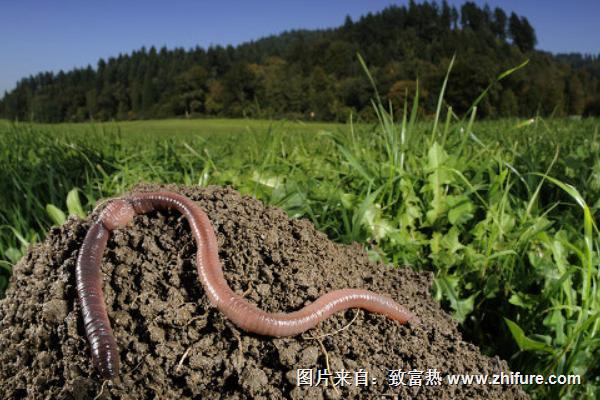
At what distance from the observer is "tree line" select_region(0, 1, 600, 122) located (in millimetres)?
62469

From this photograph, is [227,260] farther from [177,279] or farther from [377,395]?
[377,395]

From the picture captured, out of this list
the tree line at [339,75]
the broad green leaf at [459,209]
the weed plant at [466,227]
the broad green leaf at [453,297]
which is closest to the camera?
the weed plant at [466,227]

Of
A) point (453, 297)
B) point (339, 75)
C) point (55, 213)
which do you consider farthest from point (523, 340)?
point (339, 75)

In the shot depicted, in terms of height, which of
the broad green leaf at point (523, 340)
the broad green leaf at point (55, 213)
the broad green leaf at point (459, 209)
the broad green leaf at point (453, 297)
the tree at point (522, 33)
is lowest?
the broad green leaf at point (523, 340)

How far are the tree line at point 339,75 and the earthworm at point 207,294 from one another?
4120 centimetres

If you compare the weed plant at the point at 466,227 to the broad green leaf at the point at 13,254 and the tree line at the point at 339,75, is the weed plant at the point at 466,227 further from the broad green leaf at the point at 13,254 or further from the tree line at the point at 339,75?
the tree line at the point at 339,75

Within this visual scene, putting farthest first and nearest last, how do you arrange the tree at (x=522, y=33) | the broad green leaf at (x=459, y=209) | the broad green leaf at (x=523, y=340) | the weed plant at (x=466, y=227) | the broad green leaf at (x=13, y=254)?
the tree at (x=522, y=33) < the broad green leaf at (x=13, y=254) < the broad green leaf at (x=459, y=209) < the weed plant at (x=466, y=227) < the broad green leaf at (x=523, y=340)

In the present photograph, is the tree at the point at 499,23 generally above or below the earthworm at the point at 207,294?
above

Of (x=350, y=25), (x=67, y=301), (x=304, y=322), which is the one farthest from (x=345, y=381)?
(x=350, y=25)

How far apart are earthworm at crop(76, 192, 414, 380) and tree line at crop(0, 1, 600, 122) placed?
4120cm

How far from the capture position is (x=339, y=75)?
323 feet

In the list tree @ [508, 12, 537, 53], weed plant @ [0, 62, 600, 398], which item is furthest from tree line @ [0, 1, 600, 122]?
weed plant @ [0, 62, 600, 398]

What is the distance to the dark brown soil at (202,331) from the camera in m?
1.96

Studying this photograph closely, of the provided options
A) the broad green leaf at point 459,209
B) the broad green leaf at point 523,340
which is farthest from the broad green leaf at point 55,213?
the broad green leaf at point 523,340
